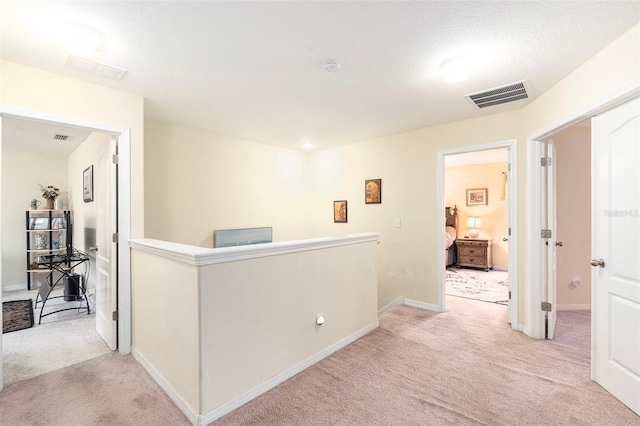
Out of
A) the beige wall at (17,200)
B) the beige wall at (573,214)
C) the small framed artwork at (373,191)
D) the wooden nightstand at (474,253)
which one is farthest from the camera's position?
the wooden nightstand at (474,253)

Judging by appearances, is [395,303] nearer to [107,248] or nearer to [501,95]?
[501,95]

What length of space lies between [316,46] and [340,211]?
121 inches

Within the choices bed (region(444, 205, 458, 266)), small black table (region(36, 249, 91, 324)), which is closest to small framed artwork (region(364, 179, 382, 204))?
bed (region(444, 205, 458, 266))

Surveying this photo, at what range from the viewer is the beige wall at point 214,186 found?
3471 millimetres

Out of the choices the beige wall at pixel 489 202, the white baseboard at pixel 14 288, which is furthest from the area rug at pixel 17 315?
the beige wall at pixel 489 202

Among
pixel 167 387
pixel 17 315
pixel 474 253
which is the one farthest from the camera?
pixel 474 253

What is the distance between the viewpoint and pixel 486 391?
2057 mm

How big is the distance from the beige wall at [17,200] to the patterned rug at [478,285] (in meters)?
7.20

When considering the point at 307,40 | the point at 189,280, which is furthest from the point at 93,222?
the point at 307,40

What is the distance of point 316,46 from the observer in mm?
1938

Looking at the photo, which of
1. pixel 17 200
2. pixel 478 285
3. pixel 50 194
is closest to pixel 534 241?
pixel 478 285

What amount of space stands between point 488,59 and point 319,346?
8.60 feet

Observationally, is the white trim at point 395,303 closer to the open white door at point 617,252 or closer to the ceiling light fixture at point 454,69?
the open white door at point 617,252

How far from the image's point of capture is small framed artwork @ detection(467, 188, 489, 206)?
21.9 ft
